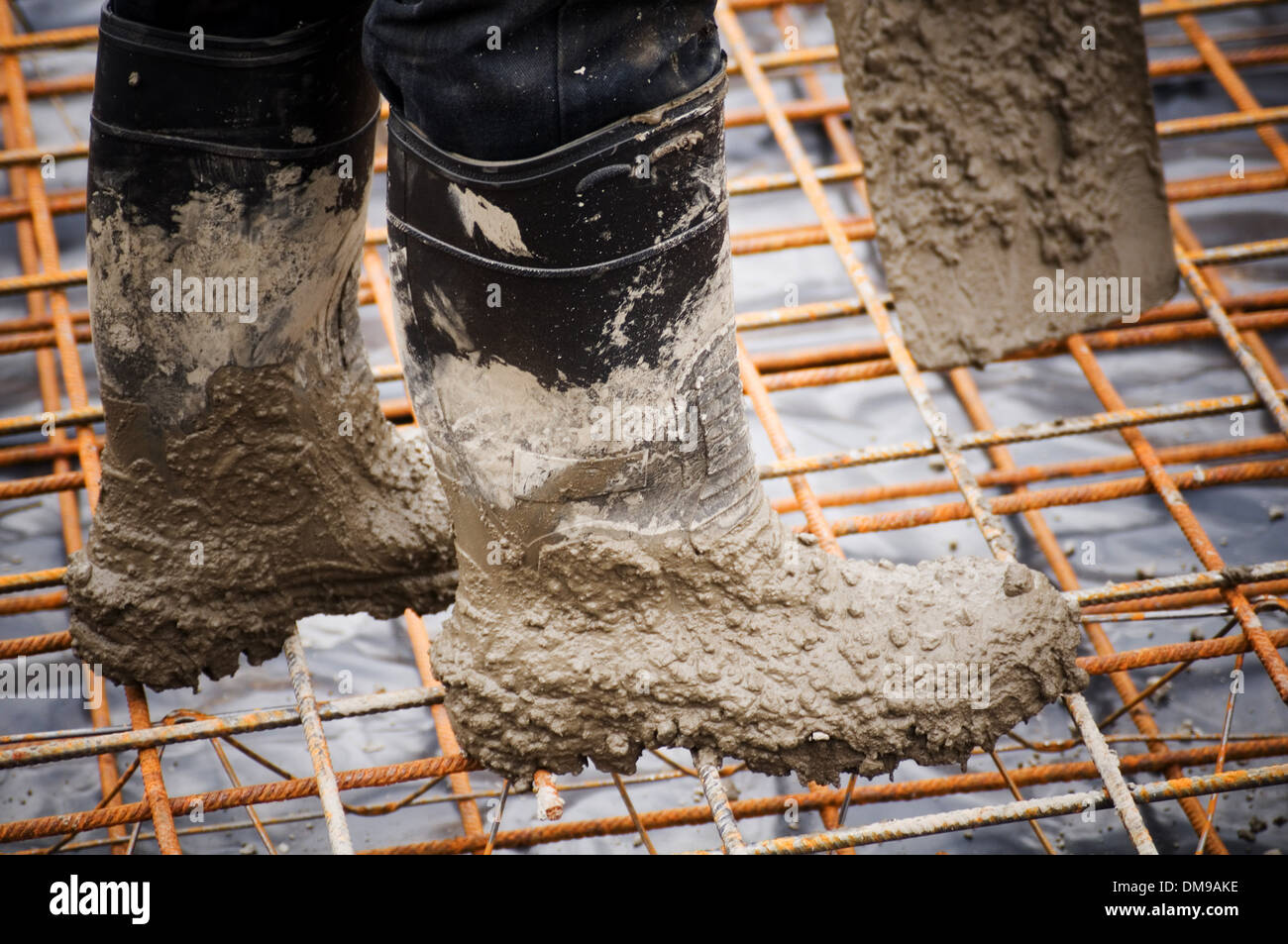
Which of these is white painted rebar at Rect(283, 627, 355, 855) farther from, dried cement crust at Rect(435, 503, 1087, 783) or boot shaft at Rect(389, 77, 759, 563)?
boot shaft at Rect(389, 77, 759, 563)

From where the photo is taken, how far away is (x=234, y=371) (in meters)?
1.36

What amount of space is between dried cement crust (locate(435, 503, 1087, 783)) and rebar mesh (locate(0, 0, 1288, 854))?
0.07 meters

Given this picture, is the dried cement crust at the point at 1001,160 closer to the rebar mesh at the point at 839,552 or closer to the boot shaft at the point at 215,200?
the rebar mesh at the point at 839,552

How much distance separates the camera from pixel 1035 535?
6.98 feet

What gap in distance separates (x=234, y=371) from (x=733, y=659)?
0.62 meters

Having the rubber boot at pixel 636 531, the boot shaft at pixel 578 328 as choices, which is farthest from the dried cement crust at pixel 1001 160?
the boot shaft at pixel 578 328

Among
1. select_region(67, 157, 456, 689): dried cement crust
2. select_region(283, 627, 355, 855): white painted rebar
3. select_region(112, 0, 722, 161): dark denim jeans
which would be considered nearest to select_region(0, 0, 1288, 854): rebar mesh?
select_region(283, 627, 355, 855): white painted rebar

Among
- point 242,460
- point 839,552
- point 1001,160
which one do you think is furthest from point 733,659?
point 1001,160

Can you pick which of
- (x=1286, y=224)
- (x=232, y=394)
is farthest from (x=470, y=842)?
(x=1286, y=224)

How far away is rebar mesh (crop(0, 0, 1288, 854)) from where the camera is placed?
1.45 m

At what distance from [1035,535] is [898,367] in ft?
1.51

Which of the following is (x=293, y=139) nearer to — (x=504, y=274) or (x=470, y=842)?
(x=504, y=274)

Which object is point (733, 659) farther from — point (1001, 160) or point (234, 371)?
point (1001, 160)

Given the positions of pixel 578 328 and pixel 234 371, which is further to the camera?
pixel 234 371
